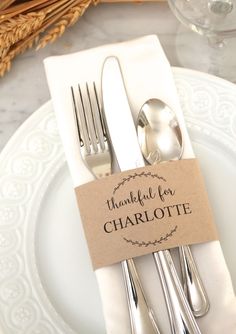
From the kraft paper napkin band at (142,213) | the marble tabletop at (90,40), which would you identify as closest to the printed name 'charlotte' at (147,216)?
the kraft paper napkin band at (142,213)

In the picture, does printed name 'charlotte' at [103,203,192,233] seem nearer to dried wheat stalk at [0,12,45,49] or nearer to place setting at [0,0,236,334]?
place setting at [0,0,236,334]

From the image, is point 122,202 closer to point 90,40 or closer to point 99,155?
point 99,155

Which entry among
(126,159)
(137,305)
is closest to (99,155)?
(126,159)

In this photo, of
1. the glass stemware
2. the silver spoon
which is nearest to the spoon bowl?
the silver spoon

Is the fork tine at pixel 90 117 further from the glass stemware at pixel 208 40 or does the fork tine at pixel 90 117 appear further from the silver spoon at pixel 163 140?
the glass stemware at pixel 208 40

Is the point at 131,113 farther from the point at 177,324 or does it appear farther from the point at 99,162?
the point at 177,324

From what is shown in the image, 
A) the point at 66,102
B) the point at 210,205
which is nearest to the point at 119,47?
the point at 66,102

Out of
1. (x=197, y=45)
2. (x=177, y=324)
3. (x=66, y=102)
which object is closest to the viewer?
(x=177, y=324)
